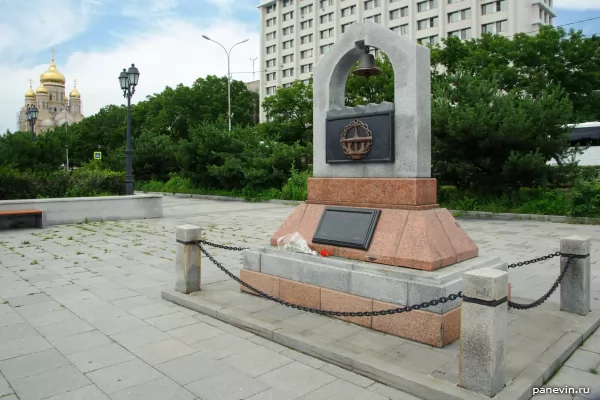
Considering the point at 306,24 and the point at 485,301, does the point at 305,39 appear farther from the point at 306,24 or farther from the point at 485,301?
the point at 485,301

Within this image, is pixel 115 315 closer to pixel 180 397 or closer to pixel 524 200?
pixel 180 397

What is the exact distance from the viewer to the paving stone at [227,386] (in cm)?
358

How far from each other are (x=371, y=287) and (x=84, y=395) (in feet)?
9.31

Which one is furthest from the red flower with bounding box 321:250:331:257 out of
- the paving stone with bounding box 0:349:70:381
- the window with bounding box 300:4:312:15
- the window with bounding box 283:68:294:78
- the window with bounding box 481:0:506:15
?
the window with bounding box 300:4:312:15

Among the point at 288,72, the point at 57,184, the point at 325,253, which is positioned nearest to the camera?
the point at 325,253

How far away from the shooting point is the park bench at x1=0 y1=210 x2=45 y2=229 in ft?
43.6

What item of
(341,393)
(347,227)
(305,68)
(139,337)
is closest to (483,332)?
(341,393)

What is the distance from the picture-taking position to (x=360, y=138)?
565cm

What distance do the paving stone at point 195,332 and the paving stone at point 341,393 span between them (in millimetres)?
1639

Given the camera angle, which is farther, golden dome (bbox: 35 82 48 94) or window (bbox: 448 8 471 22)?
golden dome (bbox: 35 82 48 94)

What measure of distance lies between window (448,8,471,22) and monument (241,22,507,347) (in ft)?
187

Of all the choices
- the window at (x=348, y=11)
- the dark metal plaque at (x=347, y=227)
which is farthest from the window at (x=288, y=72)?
the dark metal plaque at (x=347, y=227)

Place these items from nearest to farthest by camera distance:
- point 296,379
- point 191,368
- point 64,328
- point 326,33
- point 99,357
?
1. point 296,379
2. point 191,368
3. point 99,357
4. point 64,328
5. point 326,33

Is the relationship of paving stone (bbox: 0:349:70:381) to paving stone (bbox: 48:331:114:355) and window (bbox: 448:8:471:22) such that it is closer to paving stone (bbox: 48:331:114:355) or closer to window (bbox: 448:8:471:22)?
paving stone (bbox: 48:331:114:355)
